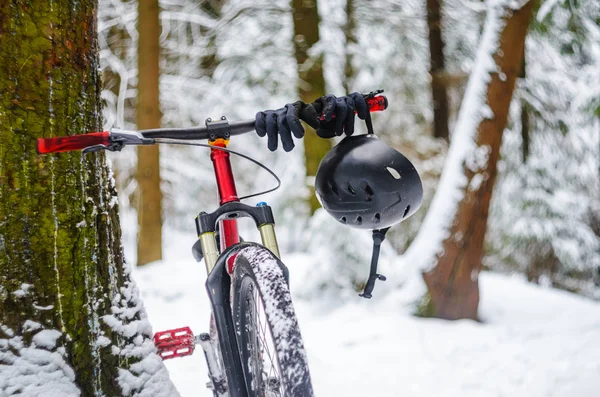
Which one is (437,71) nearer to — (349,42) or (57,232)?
(349,42)

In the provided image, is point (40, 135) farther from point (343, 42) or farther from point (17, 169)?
point (343, 42)

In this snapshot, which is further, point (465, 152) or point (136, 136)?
point (465, 152)

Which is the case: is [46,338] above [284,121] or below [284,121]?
below

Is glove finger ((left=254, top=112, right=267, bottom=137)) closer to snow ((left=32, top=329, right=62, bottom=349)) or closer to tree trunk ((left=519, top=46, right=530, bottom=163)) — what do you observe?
snow ((left=32, top=329, right=62, bottom=349))

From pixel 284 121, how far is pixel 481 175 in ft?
11.0

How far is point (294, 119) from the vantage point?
1.58 meters

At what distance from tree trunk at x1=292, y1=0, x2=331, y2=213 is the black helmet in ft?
17.4

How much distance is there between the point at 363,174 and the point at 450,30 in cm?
699

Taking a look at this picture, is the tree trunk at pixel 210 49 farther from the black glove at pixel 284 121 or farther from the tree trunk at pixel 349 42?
the black glove at pixel 284 121

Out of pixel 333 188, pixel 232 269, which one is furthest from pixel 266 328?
pixel 333 188

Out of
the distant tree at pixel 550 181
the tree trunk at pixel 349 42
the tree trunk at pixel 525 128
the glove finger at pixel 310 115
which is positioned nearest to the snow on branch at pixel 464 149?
the distant tree at pixel 550 181

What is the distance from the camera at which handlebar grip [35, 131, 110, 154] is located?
141 cm

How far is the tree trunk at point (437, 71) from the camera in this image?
777 centimetres

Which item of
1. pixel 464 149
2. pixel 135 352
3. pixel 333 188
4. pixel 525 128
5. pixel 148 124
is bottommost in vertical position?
pixel 135 352
